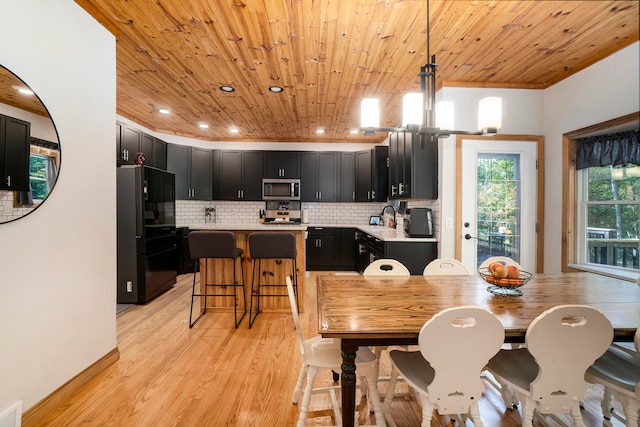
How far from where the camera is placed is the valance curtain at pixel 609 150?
1.77ft

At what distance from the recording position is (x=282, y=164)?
567 cm

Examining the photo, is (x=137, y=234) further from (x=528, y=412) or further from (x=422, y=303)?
(x=528, y=412)

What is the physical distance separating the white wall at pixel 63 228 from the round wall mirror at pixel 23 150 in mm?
64

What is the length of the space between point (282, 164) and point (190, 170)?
1.64m

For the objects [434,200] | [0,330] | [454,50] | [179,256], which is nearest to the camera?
[0,330]

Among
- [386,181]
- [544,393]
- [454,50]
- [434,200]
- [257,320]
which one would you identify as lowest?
[257,320]

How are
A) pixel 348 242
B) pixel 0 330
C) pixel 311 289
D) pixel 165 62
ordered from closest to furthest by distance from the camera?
pixel 0 330
pixel 165 62
pixel 311 289
pixel 348 242

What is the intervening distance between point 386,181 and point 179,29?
3.82 m

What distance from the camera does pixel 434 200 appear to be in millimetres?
3367

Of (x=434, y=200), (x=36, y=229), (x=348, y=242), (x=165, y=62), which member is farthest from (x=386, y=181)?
(x=36, y=229)

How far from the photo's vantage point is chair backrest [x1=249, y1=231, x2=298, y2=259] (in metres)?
3.03

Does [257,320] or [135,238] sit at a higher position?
[135,238]

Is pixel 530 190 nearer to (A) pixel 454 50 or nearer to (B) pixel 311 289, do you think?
(A) pixel 454 50

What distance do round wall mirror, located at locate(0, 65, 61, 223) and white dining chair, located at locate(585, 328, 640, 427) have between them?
276 centimetres
